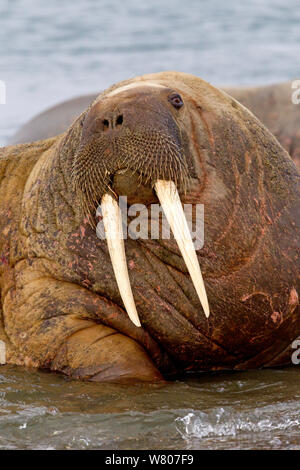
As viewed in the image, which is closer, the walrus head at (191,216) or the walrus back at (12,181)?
the walrus head at (191,216)

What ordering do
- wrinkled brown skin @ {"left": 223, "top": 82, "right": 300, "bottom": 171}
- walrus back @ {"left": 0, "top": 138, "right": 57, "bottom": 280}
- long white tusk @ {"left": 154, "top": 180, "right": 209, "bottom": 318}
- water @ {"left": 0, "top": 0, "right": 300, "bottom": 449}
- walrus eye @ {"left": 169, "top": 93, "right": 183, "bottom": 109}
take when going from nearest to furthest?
water @ {"left": 0, "top": 0, "right": 300, "bottom": 449} < long white tusk @ {"left": 154, "top": 180, "right": 209, "bottom": 318} < walrus eye @ {"left": 169, "top": 93, "right": 183, "bottom": 109} < walrus back @ {"left": 0, "top": 138, "right": 57, "bottom": 280} < wrinkled brown skin @ {"left": 223, "top": 82, "right": 300, "bottom": 171}

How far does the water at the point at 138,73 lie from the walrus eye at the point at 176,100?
5.89 feet

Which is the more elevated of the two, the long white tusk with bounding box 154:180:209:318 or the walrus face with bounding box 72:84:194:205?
the walrus face with bounding box 72:84:194:205

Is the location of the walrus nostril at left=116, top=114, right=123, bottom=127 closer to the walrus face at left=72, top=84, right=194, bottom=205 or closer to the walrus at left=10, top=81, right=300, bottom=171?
the walrus face at left=72, top=84, right=194, bottom=205

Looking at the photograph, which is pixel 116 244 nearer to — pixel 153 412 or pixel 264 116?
pixel 153 412

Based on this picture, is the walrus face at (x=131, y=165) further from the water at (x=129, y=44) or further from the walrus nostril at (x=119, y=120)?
the water at (x=129, y=44)

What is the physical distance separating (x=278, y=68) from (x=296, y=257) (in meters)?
15.2

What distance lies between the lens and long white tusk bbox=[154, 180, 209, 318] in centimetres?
557

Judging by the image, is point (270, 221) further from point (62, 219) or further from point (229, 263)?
point (62, 219)

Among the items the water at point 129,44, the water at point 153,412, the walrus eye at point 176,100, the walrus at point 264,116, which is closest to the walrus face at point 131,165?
the walrus eye at point 176,100

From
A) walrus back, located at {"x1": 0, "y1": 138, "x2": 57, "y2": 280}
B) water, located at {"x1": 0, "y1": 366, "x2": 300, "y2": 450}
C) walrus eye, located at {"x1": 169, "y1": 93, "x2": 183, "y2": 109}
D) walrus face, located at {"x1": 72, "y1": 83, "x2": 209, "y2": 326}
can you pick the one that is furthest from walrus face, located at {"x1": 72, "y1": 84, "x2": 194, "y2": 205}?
water, located at {"x1": 0, "y1": 366, "x2": 300, "y2": 450}

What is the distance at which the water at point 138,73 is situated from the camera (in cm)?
500

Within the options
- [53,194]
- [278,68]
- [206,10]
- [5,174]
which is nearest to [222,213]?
[53,194]
